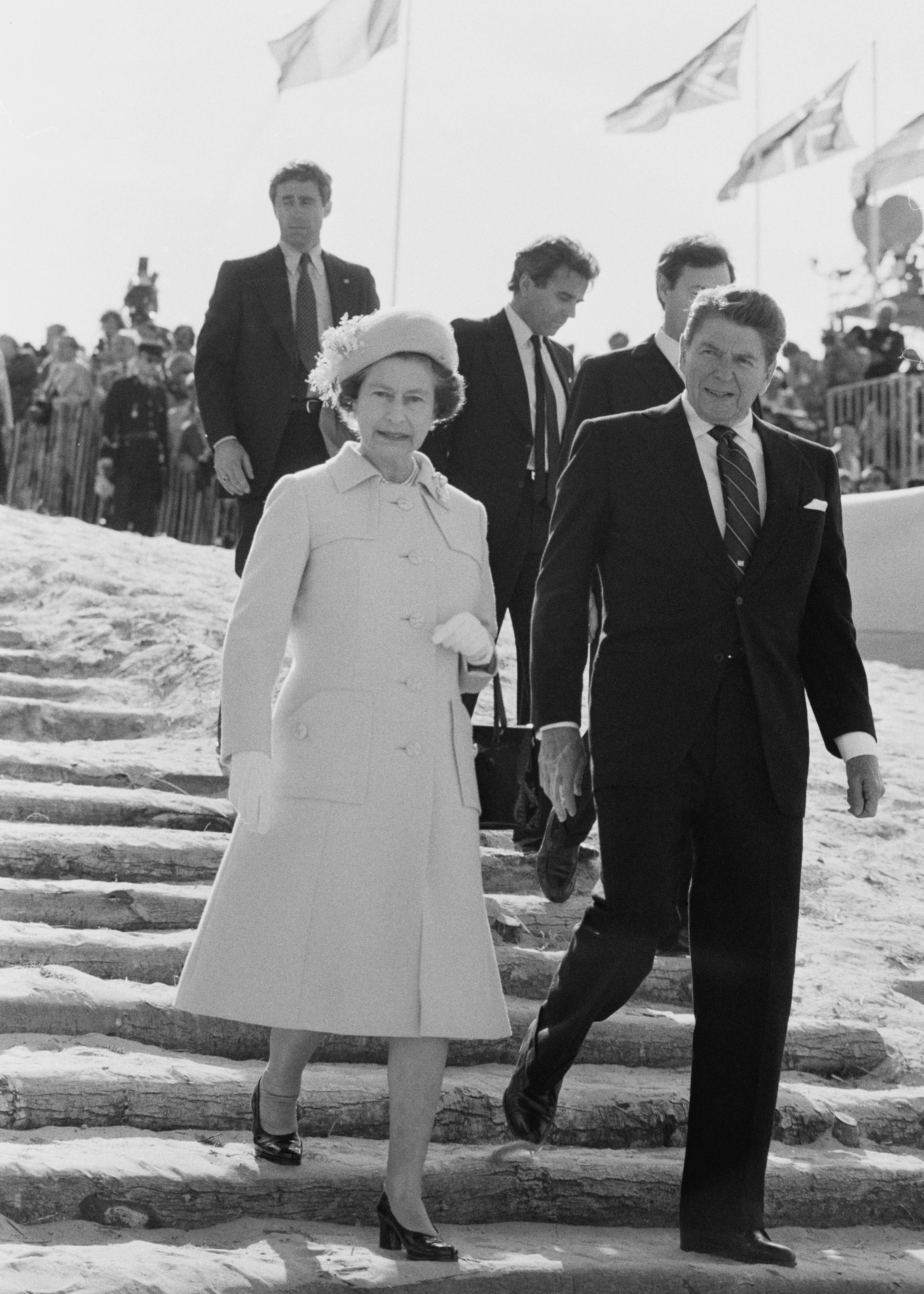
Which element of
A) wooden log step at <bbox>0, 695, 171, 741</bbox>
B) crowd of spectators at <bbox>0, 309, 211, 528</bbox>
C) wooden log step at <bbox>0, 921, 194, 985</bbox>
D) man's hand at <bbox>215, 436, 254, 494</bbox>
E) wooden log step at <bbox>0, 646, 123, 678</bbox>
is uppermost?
crowd of spectators at <bbox>0, 309, 211, 528</bbox>

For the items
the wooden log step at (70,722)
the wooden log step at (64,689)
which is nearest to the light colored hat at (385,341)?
the wooden log step at (70,722)

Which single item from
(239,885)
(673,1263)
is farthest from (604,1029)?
(239,885)

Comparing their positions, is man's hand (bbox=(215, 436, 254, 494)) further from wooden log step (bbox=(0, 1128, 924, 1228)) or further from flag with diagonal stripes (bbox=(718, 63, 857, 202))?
flag with diagonal stripes (bbox=(718, 63, 857, 202))

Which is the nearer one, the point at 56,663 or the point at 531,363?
the point at 531,363

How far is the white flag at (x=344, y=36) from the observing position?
13.4m

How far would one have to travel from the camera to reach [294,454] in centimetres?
575

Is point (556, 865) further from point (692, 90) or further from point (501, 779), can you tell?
point (692, 90)

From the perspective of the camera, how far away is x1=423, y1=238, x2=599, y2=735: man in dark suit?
532 centimetres

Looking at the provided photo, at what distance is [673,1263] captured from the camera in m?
3.49

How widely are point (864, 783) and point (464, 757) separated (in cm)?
81

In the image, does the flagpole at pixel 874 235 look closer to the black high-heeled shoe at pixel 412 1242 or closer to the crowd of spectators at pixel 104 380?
the crowd of spectators at pixel 104 380

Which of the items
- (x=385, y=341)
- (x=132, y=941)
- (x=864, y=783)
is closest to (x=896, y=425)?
(x=132, y=941)

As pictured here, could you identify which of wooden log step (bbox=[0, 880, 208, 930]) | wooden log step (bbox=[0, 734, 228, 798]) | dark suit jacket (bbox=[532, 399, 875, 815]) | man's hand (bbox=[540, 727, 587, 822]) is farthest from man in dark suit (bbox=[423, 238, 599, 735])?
man's hand (bbox=[540, 727, 587, 822])

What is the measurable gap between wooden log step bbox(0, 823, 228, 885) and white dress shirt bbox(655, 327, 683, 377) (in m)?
1.84
